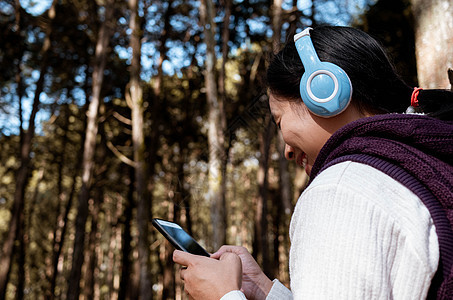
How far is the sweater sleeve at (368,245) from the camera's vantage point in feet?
2.91

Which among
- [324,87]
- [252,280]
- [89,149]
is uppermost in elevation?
[89,149]

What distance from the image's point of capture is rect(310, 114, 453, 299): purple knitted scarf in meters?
0.91

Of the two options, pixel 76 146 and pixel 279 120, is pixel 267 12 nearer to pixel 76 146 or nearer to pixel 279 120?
pixel 76 146

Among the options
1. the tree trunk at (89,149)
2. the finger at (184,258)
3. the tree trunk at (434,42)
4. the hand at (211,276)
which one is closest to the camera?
the hand at (211,276)

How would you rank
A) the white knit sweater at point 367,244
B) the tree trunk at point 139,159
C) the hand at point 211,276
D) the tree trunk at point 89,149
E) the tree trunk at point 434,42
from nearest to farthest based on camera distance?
the white knit sweater at point 367,244 → the hand at point 211,276 → the tree trunk at point 434,42 → the tree trunk at point 139,159 → the tree trunk at point 89,149

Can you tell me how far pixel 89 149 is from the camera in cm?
1251

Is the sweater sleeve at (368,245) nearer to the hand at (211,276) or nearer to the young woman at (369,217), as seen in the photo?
the young woman at (369,217)

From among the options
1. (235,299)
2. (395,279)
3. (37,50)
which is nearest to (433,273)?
(395,279)

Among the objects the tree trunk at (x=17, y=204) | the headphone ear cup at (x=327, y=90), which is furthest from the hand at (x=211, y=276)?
the tree trunk at (x=17, y=204)

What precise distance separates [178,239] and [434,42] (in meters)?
1.86

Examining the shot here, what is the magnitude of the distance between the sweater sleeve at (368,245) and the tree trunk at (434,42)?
5.74 ft

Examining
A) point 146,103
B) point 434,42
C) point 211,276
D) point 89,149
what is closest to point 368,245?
point 211,276

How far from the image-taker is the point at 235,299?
1.13 meters

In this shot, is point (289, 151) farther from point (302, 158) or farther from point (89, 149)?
point (89, 149)
